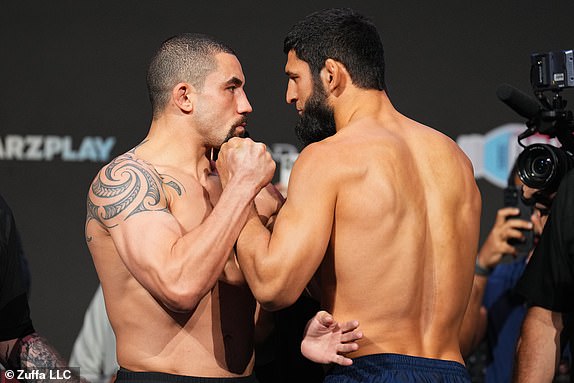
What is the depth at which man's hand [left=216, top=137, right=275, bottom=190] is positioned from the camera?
1983mm

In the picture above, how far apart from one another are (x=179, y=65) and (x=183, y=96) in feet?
0.26

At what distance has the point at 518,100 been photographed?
7.68 feet

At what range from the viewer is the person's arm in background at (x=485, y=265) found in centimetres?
282

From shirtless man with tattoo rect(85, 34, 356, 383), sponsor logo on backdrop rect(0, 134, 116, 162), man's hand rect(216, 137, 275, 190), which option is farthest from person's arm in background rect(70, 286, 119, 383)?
man's hand rect(216, 137, 275, 190)

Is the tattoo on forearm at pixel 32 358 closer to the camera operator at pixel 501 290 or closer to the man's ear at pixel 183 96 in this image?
the man's ear at pixel 183 96

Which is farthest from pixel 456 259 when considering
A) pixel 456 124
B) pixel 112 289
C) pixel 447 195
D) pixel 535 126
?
pixel 456 124

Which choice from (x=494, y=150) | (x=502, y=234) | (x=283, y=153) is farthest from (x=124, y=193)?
(x=494, y=150)

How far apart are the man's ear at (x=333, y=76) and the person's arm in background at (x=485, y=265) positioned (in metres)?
0.92

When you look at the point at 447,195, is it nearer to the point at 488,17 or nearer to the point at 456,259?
the point at 456,259

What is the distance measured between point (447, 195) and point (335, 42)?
0.45 meters

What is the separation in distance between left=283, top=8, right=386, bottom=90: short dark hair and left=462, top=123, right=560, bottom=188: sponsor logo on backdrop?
A: 6.00 feet

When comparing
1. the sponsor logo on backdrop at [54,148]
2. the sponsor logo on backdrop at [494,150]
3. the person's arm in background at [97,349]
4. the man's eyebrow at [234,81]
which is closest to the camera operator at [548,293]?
the man's eyebrow at [234,81]

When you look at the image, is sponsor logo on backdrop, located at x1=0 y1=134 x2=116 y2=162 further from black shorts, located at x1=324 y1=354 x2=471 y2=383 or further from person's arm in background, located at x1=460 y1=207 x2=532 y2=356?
black shorts, located at x1=324 y1=354 x2=471 y2=383

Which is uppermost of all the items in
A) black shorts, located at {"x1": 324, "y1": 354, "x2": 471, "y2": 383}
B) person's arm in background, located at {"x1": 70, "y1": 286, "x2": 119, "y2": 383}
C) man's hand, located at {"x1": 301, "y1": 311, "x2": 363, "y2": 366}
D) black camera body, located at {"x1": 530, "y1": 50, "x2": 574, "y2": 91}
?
black camera body, located at {"x1": 530, "y1": 50, "x2": 574, "y2": 91}
